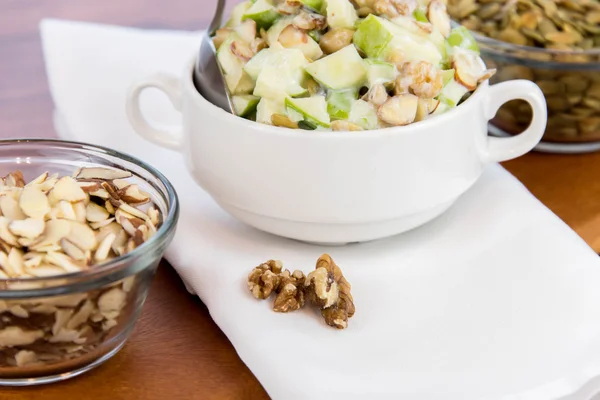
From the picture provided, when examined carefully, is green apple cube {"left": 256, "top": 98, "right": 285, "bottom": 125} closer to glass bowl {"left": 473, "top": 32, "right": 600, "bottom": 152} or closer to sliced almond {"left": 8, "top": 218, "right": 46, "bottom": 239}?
sliced almond {"left": 8, "top": 218, "right": 46, "bottom": 239}

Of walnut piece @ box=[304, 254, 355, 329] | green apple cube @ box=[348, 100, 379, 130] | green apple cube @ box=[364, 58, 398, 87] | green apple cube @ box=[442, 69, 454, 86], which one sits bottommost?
walnut piece @ box=[304, 254, 355, 329]

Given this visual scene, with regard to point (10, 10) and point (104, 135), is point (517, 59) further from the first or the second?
point (10, 10)

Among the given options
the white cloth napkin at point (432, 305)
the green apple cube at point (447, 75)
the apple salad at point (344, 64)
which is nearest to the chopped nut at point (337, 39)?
the apple salad at point (344, 64)

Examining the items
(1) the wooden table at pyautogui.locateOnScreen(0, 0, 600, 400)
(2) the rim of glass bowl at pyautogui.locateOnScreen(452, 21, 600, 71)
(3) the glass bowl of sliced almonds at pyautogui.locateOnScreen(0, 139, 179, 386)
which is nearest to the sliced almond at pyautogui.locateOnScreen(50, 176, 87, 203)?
(3) the glass bowl of sliced almonds at pyautogui.locateOnScreen(0, 139, 179, 386)

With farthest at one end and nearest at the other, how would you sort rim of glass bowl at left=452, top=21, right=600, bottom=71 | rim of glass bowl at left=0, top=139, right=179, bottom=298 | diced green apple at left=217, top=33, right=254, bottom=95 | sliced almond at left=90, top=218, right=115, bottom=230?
1. rim of glass bowl at left=452, top=21, right=600, bottom=71
2. diced green apple at left=217, top=33, right=254, bottom=95
3. sliced almond at left=90, top=218, right=115, bottom=230
4. rim of glass bowl at left=0, top=139, right=179, bottom=298

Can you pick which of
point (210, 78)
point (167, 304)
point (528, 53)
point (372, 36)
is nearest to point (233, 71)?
point (210, 78)

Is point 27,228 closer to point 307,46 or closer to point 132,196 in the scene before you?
point 132,196

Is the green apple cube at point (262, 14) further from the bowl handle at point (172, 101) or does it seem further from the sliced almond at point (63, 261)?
the sliced almond at point (63, 261)
